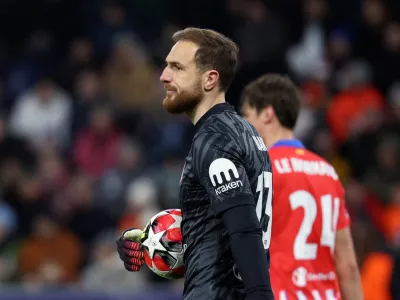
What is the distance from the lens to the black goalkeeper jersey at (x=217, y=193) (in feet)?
12.2

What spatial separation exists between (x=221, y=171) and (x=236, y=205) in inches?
5.9

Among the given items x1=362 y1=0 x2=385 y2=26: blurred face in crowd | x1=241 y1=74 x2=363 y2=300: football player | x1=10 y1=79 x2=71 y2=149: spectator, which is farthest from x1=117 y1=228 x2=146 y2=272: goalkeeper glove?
x1=10 y1=79 x2=71 y2=149: spectator

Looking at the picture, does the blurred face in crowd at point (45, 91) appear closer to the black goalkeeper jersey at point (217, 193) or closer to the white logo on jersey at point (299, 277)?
the white logo on jersey at point (299, 277)

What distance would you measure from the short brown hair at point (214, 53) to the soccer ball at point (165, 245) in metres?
0.64

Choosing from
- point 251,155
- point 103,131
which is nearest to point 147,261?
point 251,155

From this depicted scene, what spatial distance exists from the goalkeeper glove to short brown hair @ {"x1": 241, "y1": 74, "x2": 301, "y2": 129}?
4.28ft

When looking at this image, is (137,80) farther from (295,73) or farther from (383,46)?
(383,46)

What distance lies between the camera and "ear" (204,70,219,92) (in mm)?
4047

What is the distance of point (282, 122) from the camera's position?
5289 mm

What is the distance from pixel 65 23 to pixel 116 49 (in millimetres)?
1233

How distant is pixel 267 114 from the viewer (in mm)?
5281

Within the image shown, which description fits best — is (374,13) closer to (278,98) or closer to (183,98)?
(278,98)

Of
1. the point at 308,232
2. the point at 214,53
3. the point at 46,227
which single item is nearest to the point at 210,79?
the point at 214,53

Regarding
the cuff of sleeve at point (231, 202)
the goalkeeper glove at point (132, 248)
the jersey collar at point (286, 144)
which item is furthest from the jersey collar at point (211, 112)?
the jersey collar at point (286, 144)
